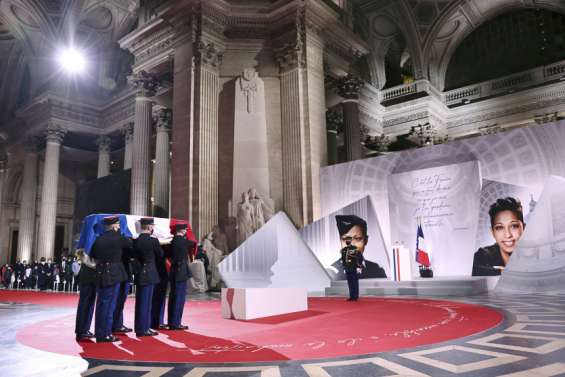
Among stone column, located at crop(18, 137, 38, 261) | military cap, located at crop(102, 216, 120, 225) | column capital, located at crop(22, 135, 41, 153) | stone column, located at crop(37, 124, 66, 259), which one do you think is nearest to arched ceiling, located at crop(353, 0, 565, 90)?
stone column, located at crop(37, 124, 66, 259)

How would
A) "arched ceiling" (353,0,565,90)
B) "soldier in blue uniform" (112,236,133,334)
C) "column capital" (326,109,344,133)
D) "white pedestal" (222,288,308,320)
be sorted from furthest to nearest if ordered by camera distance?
"arched ceiling" (353,0,565,90) → "column capital" (326,109,344,133) → "white pedestal" (222,288,308,320) → "soldier in blue uniform" (112,236,133,334)

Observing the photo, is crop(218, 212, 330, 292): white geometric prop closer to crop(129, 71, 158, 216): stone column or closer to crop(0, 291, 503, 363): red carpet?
crop(0, 291, 503, 363): red carpet

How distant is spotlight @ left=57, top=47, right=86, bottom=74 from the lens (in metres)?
25.5

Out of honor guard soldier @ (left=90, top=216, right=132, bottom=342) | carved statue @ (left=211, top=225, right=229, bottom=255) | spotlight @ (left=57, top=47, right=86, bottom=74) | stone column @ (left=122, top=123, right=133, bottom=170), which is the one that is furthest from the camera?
spotlight @ (left=57, top=47, right=86, bottom=74)

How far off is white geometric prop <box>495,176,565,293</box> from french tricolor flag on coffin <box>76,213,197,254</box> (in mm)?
7986

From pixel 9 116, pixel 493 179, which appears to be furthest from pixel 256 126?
pixel 9 116

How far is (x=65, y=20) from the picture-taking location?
82.1 feet

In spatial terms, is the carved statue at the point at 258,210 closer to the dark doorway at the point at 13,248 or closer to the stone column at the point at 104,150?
the stone column at the point at 104,150

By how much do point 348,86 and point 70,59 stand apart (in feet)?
53.6

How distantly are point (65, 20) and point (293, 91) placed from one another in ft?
53.6

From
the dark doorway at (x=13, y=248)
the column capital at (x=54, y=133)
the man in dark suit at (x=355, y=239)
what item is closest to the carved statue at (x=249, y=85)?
the man in dark suit at (x=355, y=239)

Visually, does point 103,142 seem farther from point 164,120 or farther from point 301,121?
point 301,121

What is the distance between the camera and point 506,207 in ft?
39.3

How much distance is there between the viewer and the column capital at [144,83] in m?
19.5
